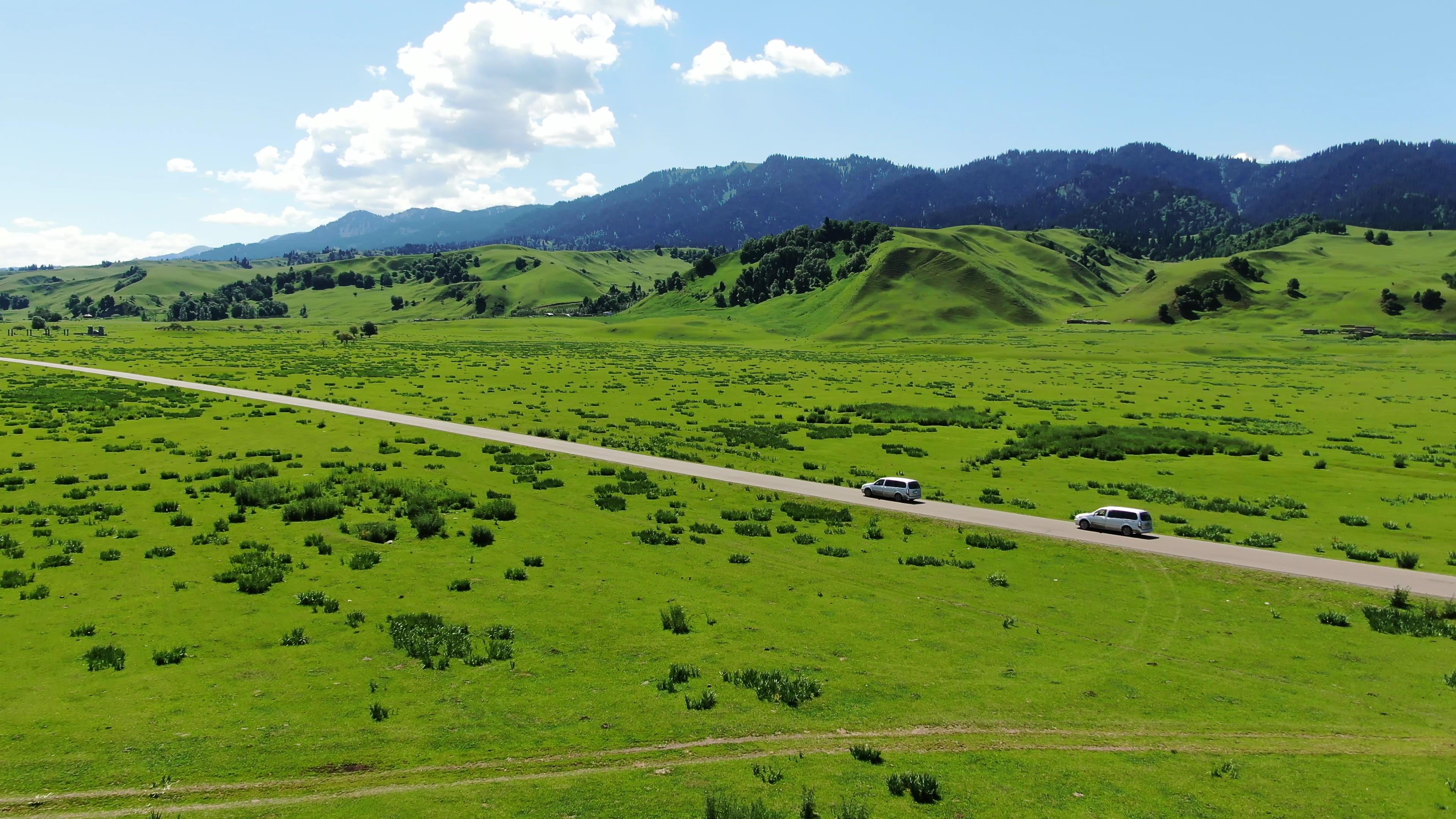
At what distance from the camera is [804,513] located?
36.8 metres

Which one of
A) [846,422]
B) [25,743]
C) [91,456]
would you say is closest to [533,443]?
[91,456]

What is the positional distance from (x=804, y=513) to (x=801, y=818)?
24189 mm

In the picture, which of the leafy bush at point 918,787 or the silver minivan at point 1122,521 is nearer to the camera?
the leafy bush at point 918,787

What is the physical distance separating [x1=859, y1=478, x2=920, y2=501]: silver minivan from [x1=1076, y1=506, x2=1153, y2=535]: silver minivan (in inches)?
330

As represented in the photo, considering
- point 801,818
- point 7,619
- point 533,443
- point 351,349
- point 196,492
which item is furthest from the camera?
point 351,349

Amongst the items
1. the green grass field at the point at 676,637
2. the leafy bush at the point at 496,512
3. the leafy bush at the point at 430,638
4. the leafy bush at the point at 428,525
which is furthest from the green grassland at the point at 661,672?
the leafy bush at the point at 496,512

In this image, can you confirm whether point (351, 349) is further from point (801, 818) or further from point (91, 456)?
point (801, 818)

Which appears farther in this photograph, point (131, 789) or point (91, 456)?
point (91, 456)

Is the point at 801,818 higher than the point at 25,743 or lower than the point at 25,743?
lower

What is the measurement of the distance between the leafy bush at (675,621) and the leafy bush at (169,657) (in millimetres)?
12046

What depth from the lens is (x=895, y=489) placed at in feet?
132

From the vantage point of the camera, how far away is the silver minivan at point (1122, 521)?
34219 millimetres

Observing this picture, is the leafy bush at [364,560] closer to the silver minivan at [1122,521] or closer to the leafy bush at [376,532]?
the leafy bush at [376,532]

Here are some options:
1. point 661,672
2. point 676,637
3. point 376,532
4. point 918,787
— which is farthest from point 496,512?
point 918,787
